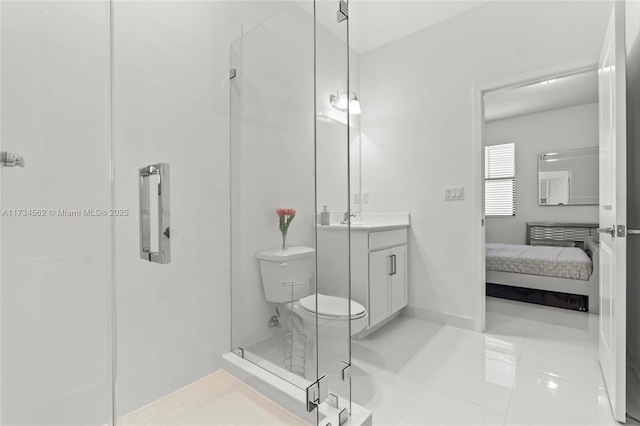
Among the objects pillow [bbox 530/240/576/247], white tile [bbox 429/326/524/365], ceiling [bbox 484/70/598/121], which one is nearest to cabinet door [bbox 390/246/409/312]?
white tile [bbox 429/326/524/365]

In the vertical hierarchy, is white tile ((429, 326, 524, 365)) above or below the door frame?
below

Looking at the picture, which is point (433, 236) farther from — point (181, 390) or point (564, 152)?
point (564, 152)

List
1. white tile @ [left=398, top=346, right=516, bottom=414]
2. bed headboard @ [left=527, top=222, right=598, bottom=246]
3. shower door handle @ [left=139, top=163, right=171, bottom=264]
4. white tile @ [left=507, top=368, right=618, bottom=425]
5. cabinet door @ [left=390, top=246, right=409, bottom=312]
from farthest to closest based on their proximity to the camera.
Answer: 1. bed headboard @ [left=527, top=222, right=598, bottom=246]
2. cabinet door @ [left=390, top=246, right=409, bottom=312]
3. white tile @ [left=398, top=346, right=516, bottom=414]
4. white tile @ [left=507, top=368, right=618, bottom=425]
5. shower door handle @ [left=139, top=163, right=171, bottom=264]

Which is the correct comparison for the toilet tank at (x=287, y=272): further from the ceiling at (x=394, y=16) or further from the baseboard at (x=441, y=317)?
the ceiling at (x=394, y=16)

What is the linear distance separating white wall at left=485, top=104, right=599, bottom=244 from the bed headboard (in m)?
0.09

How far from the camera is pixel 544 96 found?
4.03 metres

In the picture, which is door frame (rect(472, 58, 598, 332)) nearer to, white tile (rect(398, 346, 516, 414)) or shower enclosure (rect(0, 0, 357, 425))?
white tile (rect(398, 346, 516, 414))

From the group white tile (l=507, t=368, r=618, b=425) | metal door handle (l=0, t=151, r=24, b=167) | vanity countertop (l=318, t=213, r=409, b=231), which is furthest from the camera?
vanity countertop (l=318, t=213, r=409, b=231)

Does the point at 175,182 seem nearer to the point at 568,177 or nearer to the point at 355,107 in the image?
the point at 355,107

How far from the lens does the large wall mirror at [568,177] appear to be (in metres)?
4.25

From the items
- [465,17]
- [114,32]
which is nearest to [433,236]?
[465,17]

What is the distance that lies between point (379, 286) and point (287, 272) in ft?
3.73

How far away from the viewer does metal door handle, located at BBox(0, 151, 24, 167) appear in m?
0.97

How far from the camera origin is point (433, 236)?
2.64 metres
